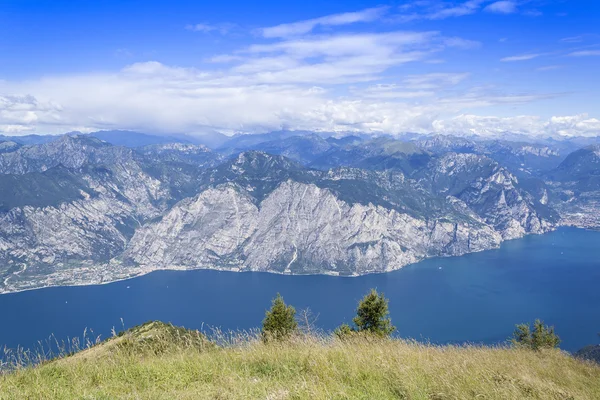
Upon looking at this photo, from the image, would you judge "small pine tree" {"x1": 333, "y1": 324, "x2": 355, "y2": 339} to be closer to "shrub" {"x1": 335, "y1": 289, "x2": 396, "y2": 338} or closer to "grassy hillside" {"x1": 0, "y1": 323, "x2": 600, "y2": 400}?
"grassy hillside" {"x1": 0, "y1": 323, "x2": 600, "y2": 400}

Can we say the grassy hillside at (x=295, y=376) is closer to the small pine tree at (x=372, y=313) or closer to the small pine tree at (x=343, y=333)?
the small pine tree at (x=343, y=333)

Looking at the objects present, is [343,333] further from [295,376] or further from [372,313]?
[372,313]

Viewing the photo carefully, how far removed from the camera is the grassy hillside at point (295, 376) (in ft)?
18.9

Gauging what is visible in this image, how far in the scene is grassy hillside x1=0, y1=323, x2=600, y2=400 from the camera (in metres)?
5.75

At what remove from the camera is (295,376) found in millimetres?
6605

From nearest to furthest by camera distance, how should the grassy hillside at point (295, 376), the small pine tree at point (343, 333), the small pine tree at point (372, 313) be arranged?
the grassy hillside at point (295, 376), the small pine tree at point (343, 333), the small pine tree at point (372, 313)

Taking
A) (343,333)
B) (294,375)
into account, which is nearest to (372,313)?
(343,333)

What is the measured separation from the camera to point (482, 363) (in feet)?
25.2

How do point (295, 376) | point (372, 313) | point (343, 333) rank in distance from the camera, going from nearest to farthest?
point (295, 376) → point (343, 333) → point (372, 313)

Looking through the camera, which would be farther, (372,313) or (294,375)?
(372,313)

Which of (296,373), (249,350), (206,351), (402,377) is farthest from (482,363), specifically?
(206,351)

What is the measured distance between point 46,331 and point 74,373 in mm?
235987

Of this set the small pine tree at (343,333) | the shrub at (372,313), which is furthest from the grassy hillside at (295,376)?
the shrub at (372,313)

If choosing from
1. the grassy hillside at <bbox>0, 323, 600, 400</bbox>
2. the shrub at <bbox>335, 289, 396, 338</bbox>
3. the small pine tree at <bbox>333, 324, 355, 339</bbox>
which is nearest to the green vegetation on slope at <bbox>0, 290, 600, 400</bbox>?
the grassy hillside at <bbox>0, 323, 600, 400</bbox>
